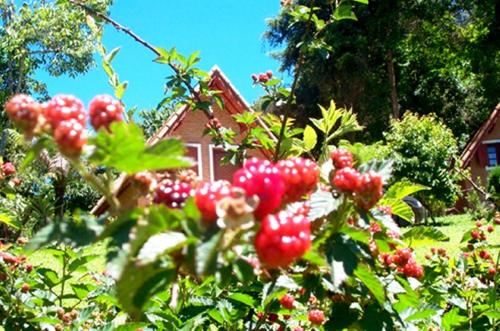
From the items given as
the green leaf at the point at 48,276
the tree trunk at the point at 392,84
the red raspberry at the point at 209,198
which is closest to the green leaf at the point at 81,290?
the green leaf at the point at 48,276

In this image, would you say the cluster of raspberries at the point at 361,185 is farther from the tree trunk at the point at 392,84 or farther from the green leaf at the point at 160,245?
the tree trunk at the point at 392,84

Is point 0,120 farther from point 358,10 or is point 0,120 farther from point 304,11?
point 304,11

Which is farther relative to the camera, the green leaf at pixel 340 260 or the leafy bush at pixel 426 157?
the leafy bush at pixel 426 157

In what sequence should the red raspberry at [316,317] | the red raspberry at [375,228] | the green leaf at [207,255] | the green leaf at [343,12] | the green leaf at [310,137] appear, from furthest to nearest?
the green leaf at [343,12] < the green leaf at [310,137] < the red raspberry at [316,317] < the red raspberry at [375,228] < the green leaf at [207,255]

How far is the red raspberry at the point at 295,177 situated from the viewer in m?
0.87

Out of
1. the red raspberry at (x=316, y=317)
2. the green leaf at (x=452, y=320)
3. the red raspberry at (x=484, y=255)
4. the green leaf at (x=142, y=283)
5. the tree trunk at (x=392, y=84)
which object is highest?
the tree trunk at (x=392, y=84)

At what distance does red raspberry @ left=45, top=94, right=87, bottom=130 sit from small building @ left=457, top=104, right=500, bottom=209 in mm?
24386

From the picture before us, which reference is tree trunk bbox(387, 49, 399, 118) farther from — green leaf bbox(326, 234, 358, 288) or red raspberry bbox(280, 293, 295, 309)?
green leaf bbox(326, 234, 358, 288)

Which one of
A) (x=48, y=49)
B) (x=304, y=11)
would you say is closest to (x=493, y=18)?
(x=48, y=49)

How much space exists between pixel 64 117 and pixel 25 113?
0.18ft

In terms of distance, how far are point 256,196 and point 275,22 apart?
3066 centimetres

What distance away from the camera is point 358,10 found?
2702cm

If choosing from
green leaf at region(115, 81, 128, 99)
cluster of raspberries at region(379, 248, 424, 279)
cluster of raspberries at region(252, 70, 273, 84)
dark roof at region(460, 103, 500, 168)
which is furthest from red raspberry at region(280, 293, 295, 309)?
dark roof at region(460, 103, 500, 168)

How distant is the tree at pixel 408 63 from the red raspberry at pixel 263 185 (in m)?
26.6
